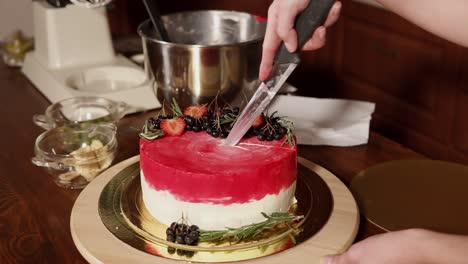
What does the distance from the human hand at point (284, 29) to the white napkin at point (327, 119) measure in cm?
31

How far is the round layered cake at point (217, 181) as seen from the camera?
1.01 m

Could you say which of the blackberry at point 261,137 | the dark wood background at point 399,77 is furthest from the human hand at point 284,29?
the dark wood background at point 399,77

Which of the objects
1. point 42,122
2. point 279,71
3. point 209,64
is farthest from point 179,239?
point 42,122

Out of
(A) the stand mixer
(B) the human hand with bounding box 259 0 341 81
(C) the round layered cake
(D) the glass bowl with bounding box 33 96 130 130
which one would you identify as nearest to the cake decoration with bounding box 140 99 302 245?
(C) the round layered cake

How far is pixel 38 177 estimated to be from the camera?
129 centimetres

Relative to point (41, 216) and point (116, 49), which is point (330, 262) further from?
point (116, 49)

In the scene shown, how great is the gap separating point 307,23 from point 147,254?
0.47 meters

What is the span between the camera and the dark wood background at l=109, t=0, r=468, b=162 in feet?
7.80

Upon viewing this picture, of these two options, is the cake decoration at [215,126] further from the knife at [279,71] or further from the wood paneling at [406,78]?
the wood paneling at [406,78]

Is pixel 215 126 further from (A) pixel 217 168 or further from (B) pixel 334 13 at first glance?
(B) pixel 334 13

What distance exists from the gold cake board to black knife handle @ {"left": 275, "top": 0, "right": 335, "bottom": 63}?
0.27 metres

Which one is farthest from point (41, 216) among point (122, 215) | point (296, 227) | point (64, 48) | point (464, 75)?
point (464, 75)

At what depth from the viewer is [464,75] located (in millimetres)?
2293

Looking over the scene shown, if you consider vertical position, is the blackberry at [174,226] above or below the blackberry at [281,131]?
below
